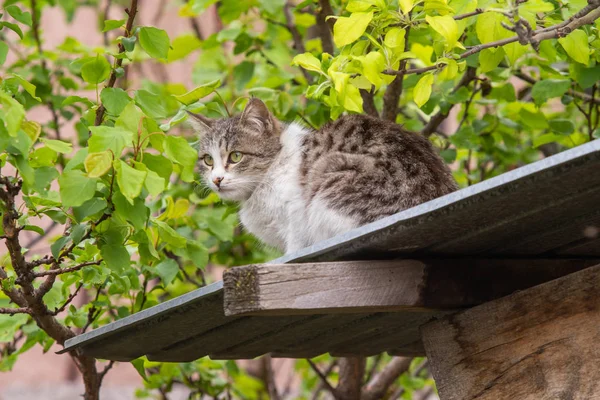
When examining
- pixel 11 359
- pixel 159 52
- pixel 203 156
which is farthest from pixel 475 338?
pixel 11 359

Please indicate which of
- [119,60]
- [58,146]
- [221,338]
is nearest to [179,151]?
[58,146]

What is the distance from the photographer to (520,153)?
357 centimetres

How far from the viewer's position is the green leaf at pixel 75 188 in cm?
181

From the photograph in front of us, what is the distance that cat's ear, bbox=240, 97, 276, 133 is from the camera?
2938mm

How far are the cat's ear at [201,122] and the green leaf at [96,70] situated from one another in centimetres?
100

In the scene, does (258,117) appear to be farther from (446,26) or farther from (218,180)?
(446,26)

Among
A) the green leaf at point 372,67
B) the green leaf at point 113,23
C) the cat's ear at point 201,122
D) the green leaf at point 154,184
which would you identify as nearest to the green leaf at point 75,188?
the green leaf at point 154,184

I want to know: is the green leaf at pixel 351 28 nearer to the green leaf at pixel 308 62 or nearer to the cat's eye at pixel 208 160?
the green leaf at pixel 308 62

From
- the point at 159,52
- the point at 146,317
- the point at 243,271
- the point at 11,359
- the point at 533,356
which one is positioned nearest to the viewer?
the point at 243,271

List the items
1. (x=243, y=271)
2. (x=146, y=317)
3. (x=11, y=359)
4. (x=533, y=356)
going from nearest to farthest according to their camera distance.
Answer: (x=243, y=271) < (x=533, y=356) < (x=146, y=317) < (x=11, y=359)

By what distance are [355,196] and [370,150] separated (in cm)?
20

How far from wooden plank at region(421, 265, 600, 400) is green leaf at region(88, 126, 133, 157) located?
85 centimetres

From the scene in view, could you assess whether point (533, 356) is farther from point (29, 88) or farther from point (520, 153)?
point (520, 153)

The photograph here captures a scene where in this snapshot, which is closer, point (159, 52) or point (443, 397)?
point (443, 397)
